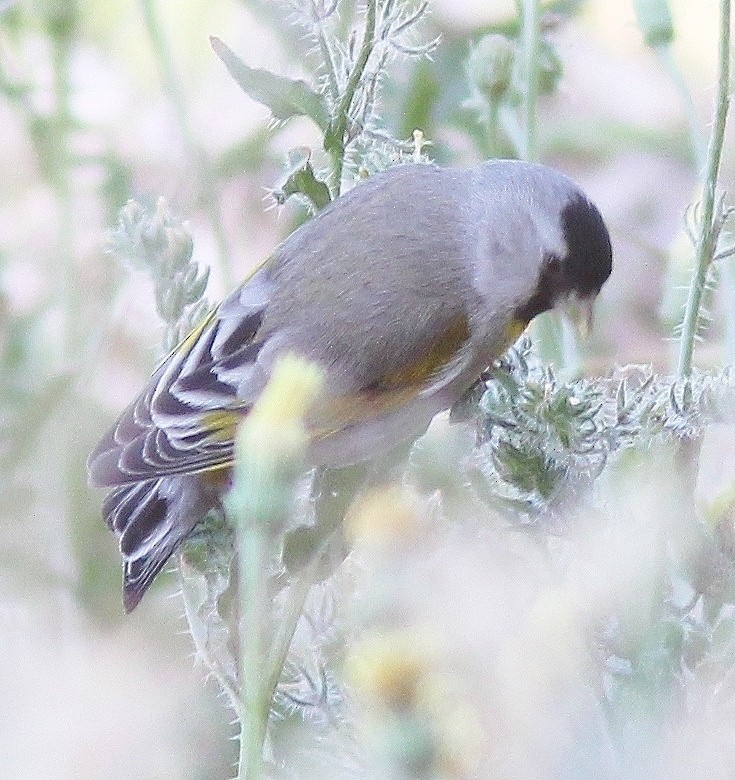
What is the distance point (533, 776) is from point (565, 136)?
38.7 inches

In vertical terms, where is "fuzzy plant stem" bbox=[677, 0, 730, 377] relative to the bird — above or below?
above

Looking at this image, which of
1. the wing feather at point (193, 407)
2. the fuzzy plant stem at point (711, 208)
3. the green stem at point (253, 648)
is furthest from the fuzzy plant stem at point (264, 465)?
the wing feather at point (193, 407)

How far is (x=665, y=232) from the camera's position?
4.29 feet

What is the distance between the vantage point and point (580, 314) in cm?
66

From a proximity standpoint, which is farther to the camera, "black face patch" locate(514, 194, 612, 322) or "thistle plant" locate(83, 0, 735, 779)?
"black face patch" locate(514, 194, 612, 322)

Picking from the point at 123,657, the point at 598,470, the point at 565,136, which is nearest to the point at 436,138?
the point at 565,136

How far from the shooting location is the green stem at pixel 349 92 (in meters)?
0.52

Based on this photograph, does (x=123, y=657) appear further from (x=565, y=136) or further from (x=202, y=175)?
(x=565, y=136)

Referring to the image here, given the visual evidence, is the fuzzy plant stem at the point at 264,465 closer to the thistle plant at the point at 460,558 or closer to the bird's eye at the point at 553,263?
the thistle plant at the point at 460,558

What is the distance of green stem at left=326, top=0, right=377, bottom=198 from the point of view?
1.70ft

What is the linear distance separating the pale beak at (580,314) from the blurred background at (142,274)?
0.04 m

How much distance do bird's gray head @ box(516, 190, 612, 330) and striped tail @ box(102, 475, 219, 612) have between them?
20cm

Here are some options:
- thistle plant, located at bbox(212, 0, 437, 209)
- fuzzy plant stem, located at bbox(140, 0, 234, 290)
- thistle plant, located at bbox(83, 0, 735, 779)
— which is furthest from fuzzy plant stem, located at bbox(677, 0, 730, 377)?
fuzzy plant stem, located at bbox(140, 0, 234, 290)

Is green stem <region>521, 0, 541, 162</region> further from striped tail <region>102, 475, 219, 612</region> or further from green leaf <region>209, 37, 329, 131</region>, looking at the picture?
striped tail <region>102, 475, 219, 612</region>
